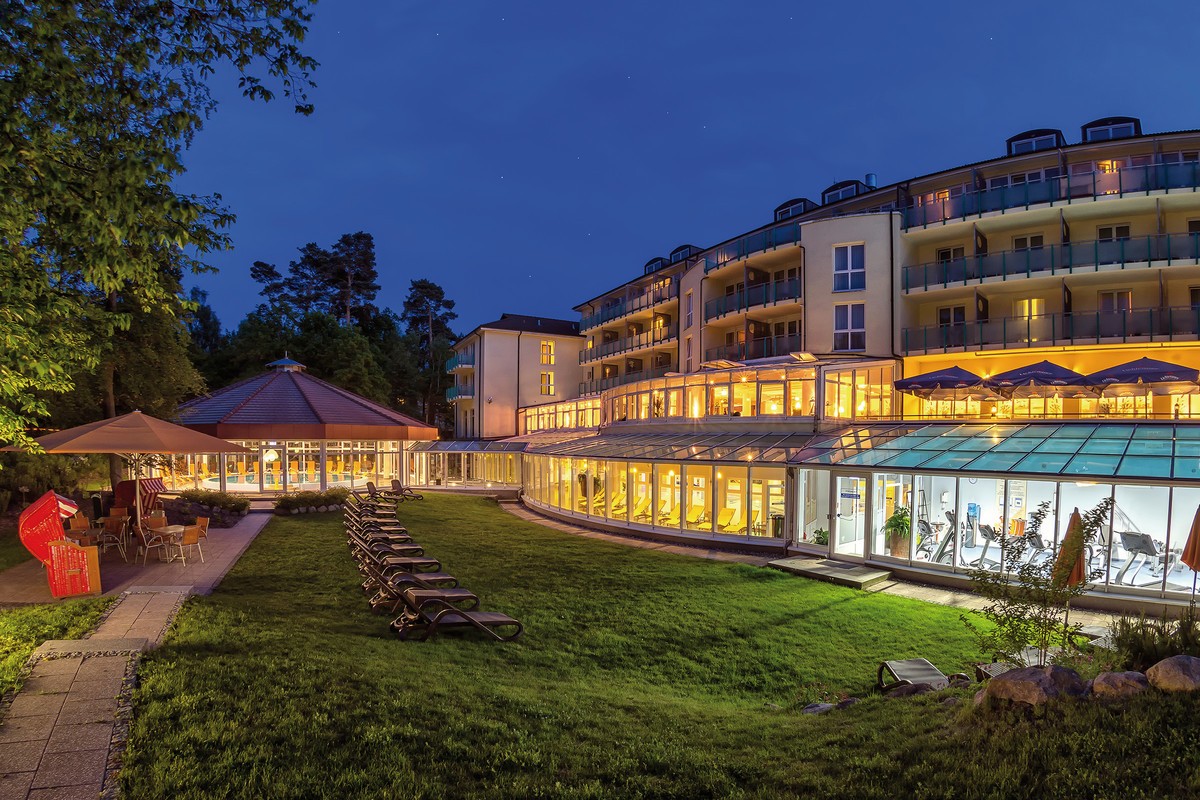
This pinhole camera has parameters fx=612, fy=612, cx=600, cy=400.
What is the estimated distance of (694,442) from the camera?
67.7 ft

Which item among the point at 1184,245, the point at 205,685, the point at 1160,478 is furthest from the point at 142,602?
the point at 1184,245

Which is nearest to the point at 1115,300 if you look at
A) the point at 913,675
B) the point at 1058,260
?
the point at 1058,260

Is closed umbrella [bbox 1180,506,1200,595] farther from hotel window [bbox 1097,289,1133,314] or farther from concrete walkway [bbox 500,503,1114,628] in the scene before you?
hotel window [bbox 1097,289,1133,314]

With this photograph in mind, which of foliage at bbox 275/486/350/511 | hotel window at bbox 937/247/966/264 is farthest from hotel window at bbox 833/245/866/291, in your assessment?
foliage at bbox 275/486/350/511

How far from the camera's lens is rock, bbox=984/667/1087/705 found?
16.5 ft

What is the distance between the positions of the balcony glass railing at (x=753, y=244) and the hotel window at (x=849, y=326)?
3479 millimetres

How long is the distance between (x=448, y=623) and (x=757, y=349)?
67.0ft

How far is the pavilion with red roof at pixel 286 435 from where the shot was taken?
27.3 m

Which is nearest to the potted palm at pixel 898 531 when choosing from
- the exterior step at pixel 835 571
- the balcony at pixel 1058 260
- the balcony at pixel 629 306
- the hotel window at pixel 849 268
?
the exterior step at pixel 835 571

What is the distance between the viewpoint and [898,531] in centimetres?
1434

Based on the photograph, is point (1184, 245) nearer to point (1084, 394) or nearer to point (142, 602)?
point (1084, 394)

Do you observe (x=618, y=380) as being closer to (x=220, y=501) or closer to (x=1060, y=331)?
(x=1060, y=331)

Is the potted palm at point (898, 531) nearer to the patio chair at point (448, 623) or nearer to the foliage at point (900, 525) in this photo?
the foliage at point (900, 525)

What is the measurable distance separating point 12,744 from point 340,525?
48.3 ft
